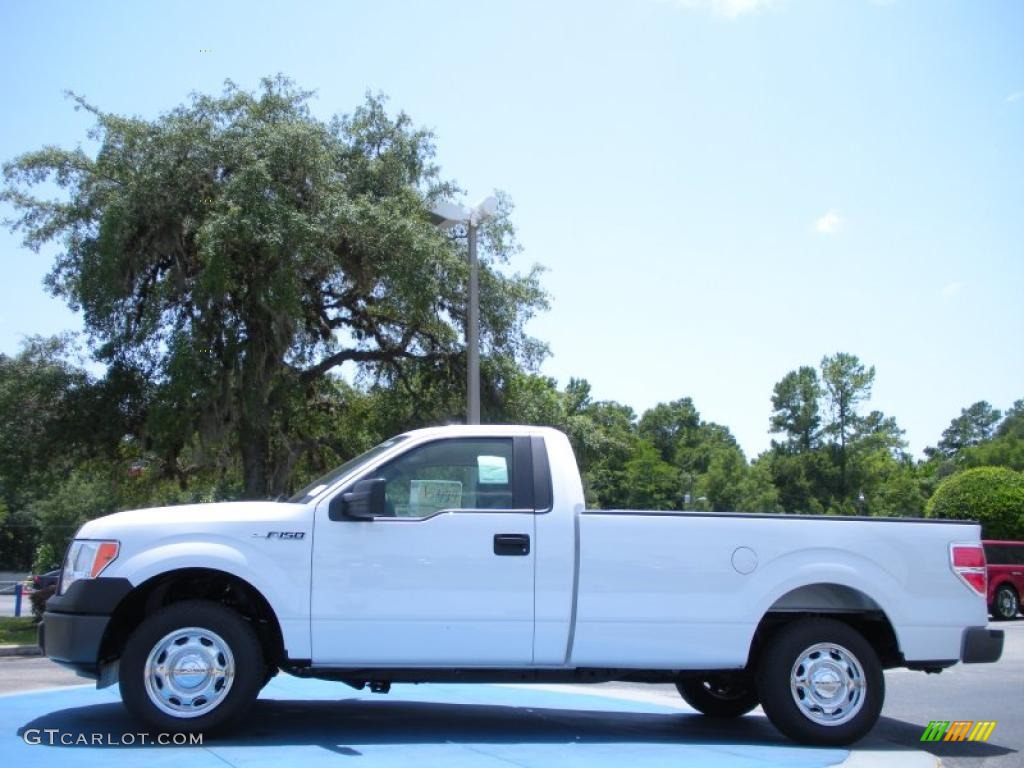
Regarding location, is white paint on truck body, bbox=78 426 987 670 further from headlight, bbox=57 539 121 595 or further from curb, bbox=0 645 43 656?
curb, bbox=0 645 43 656

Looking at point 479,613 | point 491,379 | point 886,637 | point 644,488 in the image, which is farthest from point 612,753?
point 644,488

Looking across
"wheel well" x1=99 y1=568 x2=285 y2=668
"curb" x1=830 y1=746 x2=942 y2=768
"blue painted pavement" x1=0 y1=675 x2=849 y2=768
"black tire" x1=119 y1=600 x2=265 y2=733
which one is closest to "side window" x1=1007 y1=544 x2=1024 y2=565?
"blue painted pavement" x1=0 y1=675 x2=849 y2=768

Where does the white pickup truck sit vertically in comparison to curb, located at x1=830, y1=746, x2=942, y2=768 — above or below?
above

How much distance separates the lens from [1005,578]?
76.9ft

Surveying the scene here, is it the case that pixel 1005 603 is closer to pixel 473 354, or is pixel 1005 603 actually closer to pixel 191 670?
pixel 473 354

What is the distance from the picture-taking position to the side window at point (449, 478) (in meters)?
6.64

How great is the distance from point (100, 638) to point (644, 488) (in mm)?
73450

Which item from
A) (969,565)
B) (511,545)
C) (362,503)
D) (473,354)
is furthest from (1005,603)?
(362,503)

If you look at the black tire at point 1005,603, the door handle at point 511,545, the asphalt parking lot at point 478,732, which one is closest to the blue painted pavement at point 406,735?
the asphalt parking lot at point 478,732

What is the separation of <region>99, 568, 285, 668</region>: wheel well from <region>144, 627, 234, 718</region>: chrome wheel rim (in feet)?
1.18

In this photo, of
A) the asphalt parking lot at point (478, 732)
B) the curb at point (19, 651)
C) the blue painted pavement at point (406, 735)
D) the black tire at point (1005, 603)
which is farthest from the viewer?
the black tire at point (1005, 603)

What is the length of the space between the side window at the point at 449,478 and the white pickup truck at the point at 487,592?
1cm

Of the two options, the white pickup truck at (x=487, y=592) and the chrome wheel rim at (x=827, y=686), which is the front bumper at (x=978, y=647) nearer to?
the white pickup truck at (x=487, y=592)

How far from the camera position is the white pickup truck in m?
6.28
